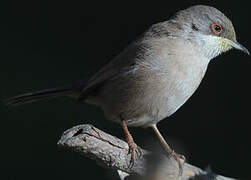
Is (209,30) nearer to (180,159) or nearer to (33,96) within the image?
(180,159)

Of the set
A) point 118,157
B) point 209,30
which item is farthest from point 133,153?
point 209,30

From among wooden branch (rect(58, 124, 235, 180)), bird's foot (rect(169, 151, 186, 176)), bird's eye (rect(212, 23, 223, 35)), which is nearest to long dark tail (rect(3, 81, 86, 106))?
bird's foot (rect(169, 151, 186, 176))

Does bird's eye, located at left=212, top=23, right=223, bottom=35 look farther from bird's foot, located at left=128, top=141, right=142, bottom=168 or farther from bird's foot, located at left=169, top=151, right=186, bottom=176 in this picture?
bird's foot, located at left=128, top=141, right=142, bottom=168

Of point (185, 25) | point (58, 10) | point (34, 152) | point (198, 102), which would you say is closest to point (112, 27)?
point (58, 10)

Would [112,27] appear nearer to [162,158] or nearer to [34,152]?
[34,152]

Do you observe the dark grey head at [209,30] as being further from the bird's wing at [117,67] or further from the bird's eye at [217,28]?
the bird's wing at [117,67]
